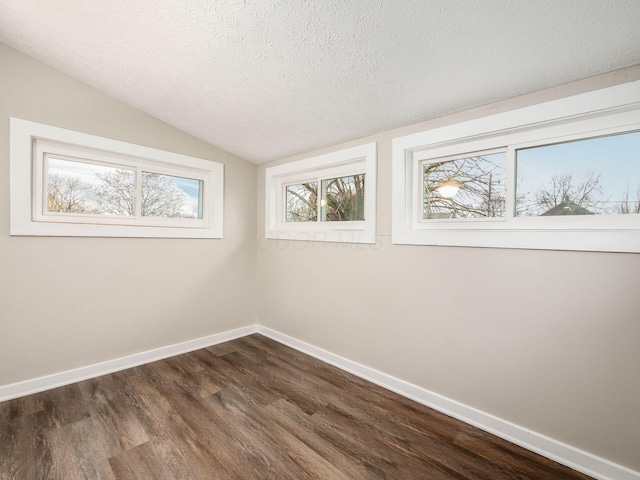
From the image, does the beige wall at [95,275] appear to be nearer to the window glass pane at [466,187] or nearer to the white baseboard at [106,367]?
the white baseboard at [106,367]

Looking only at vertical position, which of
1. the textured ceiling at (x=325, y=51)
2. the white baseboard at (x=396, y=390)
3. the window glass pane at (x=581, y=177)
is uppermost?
the textured ceiling at (x=325, y=51)

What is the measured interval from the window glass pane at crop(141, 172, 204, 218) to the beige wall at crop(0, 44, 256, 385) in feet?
0.90

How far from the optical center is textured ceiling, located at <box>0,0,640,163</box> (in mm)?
1249

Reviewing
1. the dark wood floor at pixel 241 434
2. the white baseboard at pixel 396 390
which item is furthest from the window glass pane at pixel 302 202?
the dark wood floor at pixel 241 434

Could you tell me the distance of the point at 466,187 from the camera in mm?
1999

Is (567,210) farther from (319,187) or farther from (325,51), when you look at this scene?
(319,187)

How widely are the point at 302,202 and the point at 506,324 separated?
2086 mm

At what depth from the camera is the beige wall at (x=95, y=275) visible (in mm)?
2016

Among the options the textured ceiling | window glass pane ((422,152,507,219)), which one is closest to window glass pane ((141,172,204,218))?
the textured ceiling

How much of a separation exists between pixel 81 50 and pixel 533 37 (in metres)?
2.61

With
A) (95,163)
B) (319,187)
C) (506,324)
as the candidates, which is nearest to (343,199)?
(319,187)

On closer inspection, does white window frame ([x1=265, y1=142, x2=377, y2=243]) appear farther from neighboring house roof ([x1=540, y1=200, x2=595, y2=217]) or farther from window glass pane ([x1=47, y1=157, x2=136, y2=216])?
window glass pane ([x1=47, y1=157, x2=136, y2=216])

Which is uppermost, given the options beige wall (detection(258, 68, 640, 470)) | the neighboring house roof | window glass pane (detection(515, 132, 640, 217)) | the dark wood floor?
window glass pane (detection(515, 132, 640, 217))

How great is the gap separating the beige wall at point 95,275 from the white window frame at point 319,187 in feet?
1.36
